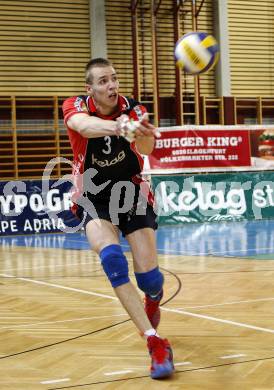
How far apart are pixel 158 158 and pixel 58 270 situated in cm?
830

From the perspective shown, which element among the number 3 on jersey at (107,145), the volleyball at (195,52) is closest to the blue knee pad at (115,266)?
the number 3 on jersey at (107,145)

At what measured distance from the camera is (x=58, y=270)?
30.2ft

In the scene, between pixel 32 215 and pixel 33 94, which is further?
pixel 33 94

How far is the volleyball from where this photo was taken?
213 inches

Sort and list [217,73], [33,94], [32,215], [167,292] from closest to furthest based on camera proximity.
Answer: [167,292] → [32,215] → [33,94] → [217,73]

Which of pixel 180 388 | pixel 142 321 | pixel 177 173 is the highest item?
pixel 177 173

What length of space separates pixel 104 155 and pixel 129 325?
1.67 m

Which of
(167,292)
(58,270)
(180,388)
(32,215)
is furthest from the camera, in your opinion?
(32,215)

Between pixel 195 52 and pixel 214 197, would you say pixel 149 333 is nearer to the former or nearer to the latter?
pixel 195 52

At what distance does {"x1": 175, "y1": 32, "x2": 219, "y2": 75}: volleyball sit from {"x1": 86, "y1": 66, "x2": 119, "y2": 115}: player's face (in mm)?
1173

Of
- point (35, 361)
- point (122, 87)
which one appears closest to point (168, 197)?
point (122, 87)

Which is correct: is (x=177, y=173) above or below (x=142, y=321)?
above

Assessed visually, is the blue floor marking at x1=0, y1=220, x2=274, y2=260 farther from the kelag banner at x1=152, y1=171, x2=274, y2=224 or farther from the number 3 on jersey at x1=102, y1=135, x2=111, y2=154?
the number 3 on jersey at x1=102, y1=135, x2=111, y2=154

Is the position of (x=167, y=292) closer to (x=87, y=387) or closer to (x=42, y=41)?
(x=87, y=387)
